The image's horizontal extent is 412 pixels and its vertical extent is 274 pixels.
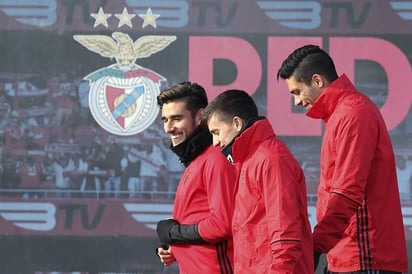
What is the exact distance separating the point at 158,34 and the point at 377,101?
1391 mm

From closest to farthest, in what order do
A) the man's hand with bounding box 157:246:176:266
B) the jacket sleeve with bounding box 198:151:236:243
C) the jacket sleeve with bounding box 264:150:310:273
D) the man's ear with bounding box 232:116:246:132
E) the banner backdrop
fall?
the jacket sleeve with bounding box 264:150:310:273, the man's ear with bounding box 232:116:246:132, the jacket sleeve with bounding box 198:151:236:243, the man's hand with bounding box 157:246:176:266, the banner backdrop

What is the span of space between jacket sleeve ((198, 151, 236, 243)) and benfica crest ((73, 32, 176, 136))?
189 centimetres

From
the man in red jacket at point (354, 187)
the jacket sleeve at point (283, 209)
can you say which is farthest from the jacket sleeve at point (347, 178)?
the jacket sleeve at point (283, 209)

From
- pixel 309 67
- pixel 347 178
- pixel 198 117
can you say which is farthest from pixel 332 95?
pixel 198 117

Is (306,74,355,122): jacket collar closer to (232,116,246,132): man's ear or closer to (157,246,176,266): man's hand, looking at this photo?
(232,116,246,132): man's ear

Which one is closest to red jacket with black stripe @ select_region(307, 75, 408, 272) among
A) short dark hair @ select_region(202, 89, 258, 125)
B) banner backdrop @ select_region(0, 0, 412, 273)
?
short dark hair @ select_region(202, 89, 258, 125)

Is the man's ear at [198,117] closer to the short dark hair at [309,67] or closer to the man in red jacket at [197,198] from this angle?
the man in red jacket at [197,198]

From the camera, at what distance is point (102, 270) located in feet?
16.6

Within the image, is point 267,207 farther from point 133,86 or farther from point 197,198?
point 133,86

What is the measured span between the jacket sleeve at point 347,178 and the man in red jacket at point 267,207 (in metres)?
0.09

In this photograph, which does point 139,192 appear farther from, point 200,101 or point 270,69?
point 200,101

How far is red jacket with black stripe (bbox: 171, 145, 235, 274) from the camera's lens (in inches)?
125

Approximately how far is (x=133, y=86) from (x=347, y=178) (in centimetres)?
249

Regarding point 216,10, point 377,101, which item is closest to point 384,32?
point 377,101
